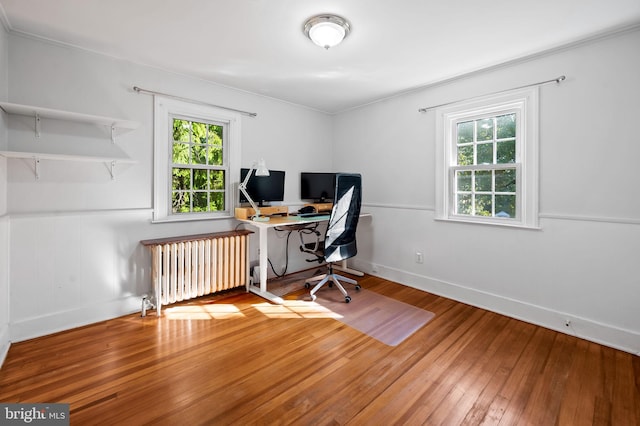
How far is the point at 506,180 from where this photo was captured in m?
2.91

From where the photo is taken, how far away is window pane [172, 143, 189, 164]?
317 centimetres

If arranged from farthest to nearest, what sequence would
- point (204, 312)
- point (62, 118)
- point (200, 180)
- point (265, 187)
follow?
1. point (265, 187)
2. point (200, 180)
3. point (204, 312)
4. point (62, 118)

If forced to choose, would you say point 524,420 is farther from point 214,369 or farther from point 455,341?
point 214,369

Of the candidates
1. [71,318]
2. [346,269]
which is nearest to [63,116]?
[71,318]

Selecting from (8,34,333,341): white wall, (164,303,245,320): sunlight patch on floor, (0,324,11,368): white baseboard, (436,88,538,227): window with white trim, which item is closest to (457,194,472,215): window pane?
(436,88,538,227): window with white trim

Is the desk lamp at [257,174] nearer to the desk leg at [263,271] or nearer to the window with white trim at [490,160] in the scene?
the desk leg at [263,271]

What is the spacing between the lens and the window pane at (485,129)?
303 centimetres

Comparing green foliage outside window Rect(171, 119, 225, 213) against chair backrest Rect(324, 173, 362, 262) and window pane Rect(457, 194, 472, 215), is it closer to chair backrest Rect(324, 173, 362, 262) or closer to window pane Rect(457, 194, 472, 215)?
chair backrest Rect(324, 173, 362, 262)

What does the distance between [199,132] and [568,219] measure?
12.4ft

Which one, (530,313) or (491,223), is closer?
(530,313)

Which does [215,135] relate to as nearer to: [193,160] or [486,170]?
[193,160]

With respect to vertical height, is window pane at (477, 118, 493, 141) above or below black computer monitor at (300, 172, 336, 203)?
above

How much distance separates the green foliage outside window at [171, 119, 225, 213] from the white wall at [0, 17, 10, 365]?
4.09 ft

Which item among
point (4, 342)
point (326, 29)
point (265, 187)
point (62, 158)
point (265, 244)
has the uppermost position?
point (326, 29)
